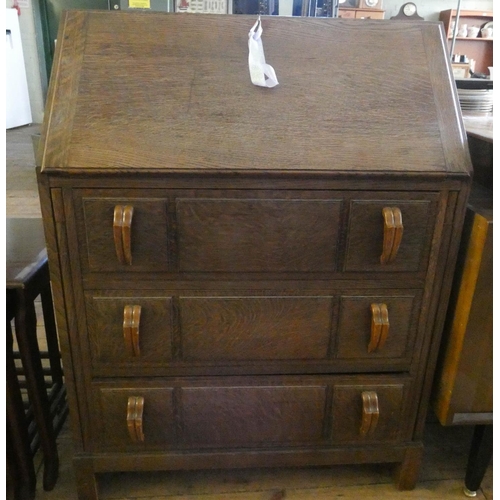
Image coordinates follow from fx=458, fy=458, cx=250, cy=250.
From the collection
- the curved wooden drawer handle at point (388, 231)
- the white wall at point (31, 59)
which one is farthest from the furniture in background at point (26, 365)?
the white wall at point (31, 59)

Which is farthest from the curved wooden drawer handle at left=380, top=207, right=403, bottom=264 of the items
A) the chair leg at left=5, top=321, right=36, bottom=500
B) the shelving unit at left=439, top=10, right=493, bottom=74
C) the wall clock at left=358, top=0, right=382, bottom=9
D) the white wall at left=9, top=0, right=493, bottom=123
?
the shelving unit at left=439, top=10, right=493, bottom=74

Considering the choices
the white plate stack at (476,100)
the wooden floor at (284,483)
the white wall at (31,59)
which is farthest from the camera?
the white wall at (31,59)

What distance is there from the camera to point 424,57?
0.91 m

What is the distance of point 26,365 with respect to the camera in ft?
3.34

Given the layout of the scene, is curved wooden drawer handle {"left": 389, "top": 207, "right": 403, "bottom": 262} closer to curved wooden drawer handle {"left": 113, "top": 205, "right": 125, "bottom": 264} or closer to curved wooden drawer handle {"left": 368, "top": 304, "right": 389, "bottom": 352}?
curved wooden drawer handle {"left": 368, "top": 304, "right": 389, "bottom": 352}

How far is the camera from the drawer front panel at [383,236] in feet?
2.82

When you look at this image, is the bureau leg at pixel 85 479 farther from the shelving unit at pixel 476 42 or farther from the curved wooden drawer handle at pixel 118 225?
the shelving unit at pixel 476 42

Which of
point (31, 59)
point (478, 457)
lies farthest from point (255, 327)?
point (31, 59)

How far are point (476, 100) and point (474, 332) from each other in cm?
74

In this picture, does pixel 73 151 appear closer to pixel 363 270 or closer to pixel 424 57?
pixel 363 270

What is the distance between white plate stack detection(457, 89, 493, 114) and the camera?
4.35 feet

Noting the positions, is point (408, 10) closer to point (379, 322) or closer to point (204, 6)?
point (204, 6)

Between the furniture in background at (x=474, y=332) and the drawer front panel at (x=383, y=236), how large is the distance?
0.33 feet
